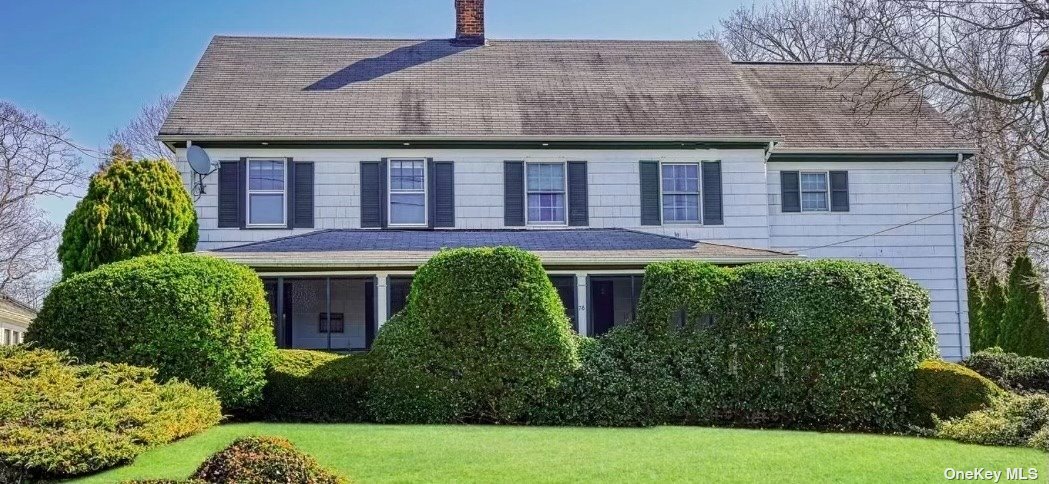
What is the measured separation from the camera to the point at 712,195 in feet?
63.8

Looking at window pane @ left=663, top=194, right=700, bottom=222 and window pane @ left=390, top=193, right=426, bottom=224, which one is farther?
window pane @ left=663, top=194, right=700, bottom=222

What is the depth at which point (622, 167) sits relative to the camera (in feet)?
63.7

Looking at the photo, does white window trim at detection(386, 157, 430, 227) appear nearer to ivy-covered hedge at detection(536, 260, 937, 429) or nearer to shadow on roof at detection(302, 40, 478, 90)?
shadow on roof at detection(302, 40, 478, 90)

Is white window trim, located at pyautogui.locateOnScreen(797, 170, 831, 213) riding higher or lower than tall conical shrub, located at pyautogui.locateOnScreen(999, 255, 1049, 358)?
higher

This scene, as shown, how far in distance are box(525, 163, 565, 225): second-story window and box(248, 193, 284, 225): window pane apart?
5.01 metres

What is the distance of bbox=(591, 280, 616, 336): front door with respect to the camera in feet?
66.5

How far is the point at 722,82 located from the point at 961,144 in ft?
18.1

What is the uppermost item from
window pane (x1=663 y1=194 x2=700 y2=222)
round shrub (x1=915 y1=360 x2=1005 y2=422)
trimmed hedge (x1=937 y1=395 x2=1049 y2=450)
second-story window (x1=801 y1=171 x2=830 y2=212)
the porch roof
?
second-story window (x1=801 y1=171 x2=830 y2=212)

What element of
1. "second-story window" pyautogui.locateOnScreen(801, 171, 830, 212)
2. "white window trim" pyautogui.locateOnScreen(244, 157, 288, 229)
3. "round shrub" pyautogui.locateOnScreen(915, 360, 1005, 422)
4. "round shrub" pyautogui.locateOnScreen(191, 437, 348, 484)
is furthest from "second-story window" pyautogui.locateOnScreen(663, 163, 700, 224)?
"round shrub" pyautogui.locateOnScreen(191, 437, 348, 484)

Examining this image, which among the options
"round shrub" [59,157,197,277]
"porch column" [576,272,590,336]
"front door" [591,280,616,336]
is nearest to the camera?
"round shrub" [59,157,197,277]

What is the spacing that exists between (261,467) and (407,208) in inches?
449

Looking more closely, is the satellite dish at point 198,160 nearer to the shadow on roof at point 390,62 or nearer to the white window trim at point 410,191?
the shadow on roof at point 390,62

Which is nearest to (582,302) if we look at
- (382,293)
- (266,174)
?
(382,293)

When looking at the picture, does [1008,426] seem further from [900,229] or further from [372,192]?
[372,192]
